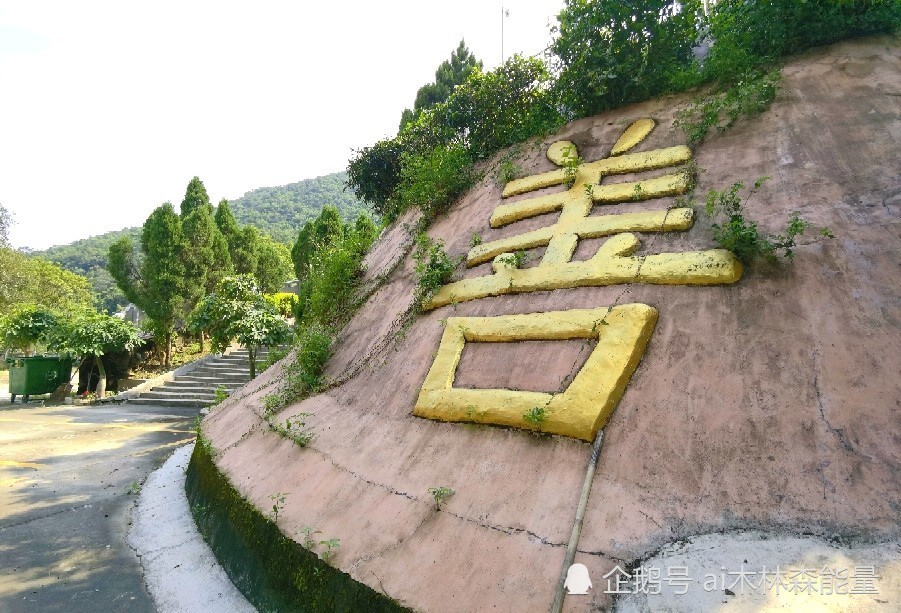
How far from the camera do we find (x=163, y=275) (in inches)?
722

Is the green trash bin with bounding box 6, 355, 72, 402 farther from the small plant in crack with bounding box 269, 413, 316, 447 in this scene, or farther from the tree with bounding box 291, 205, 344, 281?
the small plant in crack with bounding box 269, 413, 316, 447

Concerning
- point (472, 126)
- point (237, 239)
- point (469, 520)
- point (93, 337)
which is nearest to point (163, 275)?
point (93, 337)

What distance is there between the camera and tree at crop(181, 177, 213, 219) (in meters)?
22.4

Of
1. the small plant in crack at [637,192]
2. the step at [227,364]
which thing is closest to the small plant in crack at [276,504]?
the small plant in crack at [637,192]

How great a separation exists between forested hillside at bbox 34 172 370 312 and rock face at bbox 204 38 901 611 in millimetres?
55074

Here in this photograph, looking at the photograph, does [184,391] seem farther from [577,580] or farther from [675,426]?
[577,580]

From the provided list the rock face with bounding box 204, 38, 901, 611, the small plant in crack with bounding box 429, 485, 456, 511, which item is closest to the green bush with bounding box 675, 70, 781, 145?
the rock face with bounding box 204, 38, 901, 611

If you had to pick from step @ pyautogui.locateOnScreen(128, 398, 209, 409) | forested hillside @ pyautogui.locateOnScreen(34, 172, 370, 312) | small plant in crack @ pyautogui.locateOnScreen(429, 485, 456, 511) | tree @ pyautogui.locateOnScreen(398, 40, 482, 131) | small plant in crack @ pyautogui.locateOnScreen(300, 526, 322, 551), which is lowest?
step @ pyautogui.locateOnScreen(128, 398, 209, 409)

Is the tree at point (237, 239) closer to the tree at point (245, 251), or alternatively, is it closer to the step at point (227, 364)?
the tree at point (245, 251)

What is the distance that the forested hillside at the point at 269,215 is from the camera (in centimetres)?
6341

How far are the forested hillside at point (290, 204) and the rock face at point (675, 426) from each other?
5977 centimetres

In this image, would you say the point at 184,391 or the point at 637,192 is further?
the point at 184,391

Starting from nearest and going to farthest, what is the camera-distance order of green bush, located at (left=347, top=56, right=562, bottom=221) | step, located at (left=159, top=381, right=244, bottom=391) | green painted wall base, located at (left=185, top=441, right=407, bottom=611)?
1. green painted wall base, located at (left=185, top=441, right=407, bottom=611)
2. green bush, located at (left=347, top=56, right=562, bottom=221)
3. step, located at (left=159, top=381, right=244, bottom=391)

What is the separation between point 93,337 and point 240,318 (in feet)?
18.5
